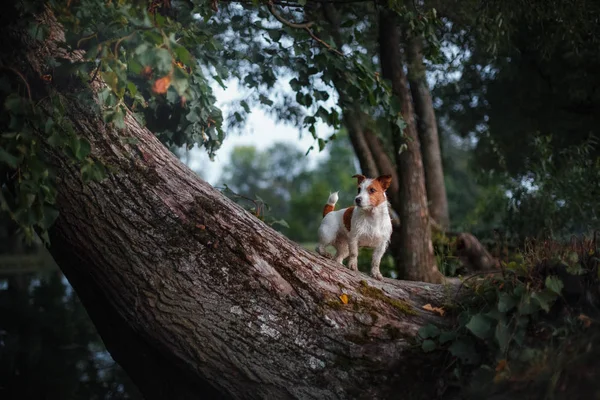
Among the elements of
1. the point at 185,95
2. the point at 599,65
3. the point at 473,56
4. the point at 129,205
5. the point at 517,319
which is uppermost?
the point at 473,56

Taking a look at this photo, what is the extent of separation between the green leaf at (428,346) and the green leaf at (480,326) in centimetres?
30

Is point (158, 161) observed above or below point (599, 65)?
below

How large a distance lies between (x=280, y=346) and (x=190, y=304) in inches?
26.3

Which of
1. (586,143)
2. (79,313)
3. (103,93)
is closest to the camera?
(103,93)

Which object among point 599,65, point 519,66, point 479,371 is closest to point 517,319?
point 479,371

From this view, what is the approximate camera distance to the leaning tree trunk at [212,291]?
3846mm

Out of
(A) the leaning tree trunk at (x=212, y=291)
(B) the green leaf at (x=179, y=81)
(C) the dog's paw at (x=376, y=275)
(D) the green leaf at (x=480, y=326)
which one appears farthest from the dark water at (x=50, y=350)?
(B) the green leaf at (x=179, y=81)

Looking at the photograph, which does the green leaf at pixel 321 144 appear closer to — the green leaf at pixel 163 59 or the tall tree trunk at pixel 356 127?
the tall tree trunk at pixel 356 127

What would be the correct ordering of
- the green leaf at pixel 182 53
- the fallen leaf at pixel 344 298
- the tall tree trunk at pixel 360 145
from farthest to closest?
1. the tall tree trunk at pixel 360 145
2. the fallen leaf at pixel 344 298
3. the green leaf at pixel 182 53

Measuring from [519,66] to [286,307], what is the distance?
24.9 feet

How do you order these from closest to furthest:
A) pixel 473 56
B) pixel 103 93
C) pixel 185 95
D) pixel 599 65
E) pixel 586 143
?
pixel 185 95, pixel 103 93, pixel 586 143, pixel 599 65, pixel 473 56

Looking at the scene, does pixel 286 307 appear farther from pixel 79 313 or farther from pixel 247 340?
pixel 79 313

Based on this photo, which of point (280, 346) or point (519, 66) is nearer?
point (280, 346)

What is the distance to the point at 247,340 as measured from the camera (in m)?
3.92
